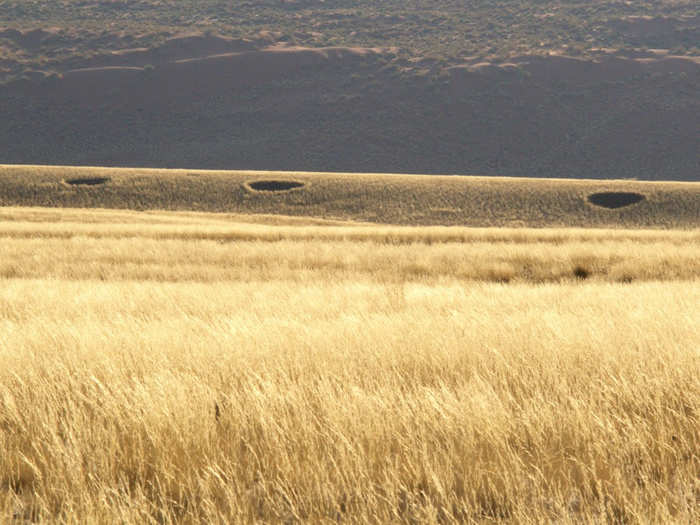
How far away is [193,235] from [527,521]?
2551 cm

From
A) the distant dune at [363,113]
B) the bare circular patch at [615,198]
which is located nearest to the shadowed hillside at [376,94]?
the distant dune at [363,113]

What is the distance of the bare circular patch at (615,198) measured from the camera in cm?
4367

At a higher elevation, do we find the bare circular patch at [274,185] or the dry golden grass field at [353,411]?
the dry golden grass field at [353,411]

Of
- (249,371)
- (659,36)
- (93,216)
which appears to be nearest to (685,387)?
(249,371)

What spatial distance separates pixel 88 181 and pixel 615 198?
39.3m

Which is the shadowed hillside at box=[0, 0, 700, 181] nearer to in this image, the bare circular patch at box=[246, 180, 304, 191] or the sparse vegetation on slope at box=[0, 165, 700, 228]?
the sparse vegetation on slope at box=[0, 165, 700, 228]

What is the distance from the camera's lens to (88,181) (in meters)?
49.1

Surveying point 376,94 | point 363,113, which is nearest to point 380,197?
point 363,113

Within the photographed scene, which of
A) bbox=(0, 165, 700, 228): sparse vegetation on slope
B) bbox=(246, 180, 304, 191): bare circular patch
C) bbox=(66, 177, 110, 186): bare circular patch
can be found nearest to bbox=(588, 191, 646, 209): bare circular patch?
bbox=(0, 165, 700, 228): sparse vegetation on slope

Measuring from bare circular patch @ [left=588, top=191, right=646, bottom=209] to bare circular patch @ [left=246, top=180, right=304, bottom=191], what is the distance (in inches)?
855

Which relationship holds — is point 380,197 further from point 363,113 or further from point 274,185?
point 363,113

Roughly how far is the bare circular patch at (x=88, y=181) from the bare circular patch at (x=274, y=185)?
37.3ft

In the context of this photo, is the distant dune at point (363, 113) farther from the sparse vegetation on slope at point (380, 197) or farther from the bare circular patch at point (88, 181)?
the bare circular patch at point (88, 181)

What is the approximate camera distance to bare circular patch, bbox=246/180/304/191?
49.0m
